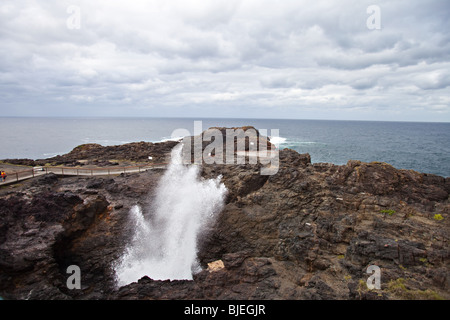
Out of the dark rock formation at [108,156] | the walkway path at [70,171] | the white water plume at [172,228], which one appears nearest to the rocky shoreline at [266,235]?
the white water plume at [172,228]

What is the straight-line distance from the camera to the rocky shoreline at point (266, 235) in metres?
12.7

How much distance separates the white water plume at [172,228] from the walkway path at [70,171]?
4935mm

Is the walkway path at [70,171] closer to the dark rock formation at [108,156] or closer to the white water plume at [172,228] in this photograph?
the dark rock formation at [108,156]

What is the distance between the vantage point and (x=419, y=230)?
46.9 ft

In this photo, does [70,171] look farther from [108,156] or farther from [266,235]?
[266,235]

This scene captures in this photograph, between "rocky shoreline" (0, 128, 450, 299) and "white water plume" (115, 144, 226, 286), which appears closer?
"rocky shoreline" (0, 128, 450, 299)

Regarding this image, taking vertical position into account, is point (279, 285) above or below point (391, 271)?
below

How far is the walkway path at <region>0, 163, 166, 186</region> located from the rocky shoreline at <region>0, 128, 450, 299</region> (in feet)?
4.14

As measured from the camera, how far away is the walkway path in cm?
2163

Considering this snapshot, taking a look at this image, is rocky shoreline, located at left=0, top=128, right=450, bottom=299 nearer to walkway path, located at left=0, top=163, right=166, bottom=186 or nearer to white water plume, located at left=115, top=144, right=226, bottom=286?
white water plume, located at left=115, top=144, right=226, bottom=286

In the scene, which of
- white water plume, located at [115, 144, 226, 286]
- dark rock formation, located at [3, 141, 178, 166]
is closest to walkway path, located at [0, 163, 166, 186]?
dark rock formation, located at [3, 141, 178, 166]
